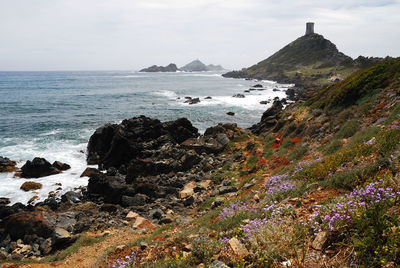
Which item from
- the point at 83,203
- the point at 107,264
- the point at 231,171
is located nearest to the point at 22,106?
the point at 83,203

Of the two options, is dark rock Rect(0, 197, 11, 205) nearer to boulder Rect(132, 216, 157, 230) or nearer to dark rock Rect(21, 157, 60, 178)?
dark rock Rect(21, 157, 60, 178)

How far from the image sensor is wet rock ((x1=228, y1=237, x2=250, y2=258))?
4643 mm

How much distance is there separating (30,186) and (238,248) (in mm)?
22604

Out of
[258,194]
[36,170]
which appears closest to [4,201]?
[36,170]

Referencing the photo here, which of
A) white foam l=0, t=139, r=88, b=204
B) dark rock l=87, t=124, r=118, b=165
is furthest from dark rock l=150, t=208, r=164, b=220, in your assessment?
dark rock l=87, t=124, r=118, b=165

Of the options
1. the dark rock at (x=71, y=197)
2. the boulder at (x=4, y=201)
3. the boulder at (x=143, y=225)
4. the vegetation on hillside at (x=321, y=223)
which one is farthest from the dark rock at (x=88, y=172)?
the vegetation on hillside at (x=321, y=223)

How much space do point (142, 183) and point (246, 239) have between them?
14.6 metres

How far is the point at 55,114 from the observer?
49.3 metres

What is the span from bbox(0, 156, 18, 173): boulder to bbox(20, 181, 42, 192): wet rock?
195 inches

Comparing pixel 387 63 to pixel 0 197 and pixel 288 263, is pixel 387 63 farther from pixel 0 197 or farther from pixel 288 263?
pixel 0 197

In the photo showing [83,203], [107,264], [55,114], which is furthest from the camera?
[55,114]

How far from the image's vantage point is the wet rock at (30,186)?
21.0 m

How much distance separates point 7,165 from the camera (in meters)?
25.0

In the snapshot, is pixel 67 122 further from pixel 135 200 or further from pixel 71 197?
pixel 135 200
